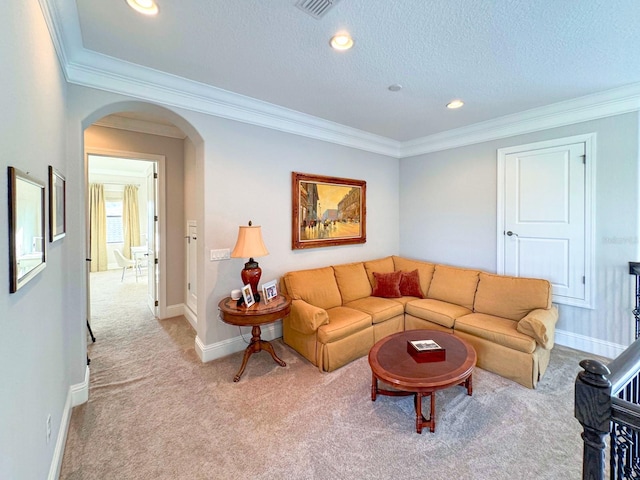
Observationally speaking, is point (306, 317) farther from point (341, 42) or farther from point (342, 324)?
point (341, 42)

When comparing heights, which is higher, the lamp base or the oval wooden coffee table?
the lamp base

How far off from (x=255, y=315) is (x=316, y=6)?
2.38 metres

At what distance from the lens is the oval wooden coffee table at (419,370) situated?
1.97 m

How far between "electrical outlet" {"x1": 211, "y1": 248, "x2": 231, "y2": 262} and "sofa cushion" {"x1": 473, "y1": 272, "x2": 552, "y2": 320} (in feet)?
9.72

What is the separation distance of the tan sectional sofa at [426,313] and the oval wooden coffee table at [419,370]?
475 millimetres

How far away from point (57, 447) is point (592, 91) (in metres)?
5.33

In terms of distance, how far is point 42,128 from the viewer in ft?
5.07

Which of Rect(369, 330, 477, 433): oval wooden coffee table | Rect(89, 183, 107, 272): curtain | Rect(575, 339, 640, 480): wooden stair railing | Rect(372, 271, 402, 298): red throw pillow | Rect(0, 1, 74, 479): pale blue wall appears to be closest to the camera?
Rect(575, 339, 640, 480): wooden stair railing

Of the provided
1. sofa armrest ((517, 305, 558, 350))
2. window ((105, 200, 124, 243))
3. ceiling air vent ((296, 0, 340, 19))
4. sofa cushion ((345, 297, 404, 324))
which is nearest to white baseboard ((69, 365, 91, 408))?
sofa cushion ((345, 297, 404, 324))

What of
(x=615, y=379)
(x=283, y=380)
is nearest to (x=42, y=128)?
(x=283, y=380)

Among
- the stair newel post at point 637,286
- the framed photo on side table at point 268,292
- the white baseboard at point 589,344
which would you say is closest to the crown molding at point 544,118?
the stair newel post at point 637,286

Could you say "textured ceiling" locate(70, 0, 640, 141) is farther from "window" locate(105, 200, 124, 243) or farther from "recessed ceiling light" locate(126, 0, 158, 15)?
"window" locate(105, 200, 124, 243)

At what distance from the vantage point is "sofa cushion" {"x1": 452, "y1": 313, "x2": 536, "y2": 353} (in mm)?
2551

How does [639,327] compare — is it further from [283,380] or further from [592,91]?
[283,380]
